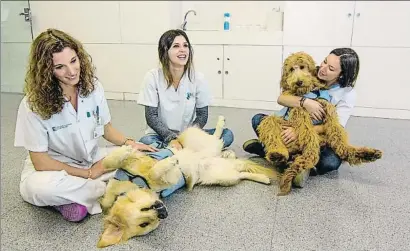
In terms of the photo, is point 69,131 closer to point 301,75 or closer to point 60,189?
point 60,189

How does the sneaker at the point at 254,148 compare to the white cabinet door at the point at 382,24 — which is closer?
the sneaker at the point at 254,148

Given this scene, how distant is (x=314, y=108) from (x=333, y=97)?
0.55 ft

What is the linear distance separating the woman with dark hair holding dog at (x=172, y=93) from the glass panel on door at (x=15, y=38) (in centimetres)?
246

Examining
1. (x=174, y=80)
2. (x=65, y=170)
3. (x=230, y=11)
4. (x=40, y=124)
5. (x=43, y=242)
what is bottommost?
(x=43, y=242)

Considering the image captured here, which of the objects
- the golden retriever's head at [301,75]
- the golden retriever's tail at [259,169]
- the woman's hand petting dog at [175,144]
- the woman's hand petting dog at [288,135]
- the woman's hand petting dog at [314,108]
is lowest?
the golden retriever's tail at [259,169]

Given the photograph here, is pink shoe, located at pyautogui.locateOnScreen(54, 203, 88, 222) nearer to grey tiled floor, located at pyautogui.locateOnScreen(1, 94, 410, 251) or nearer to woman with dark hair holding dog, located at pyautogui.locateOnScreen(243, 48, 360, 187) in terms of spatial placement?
grey tiled floor, located at pyautogui.locateOnScreen(1, 94, 410, 251)

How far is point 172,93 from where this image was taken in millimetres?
1714

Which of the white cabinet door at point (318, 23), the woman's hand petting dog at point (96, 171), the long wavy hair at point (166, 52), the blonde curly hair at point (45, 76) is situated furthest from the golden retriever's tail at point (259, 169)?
the white cabinet door at point (318, 23)

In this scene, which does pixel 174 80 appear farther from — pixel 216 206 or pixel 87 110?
pixel 216 206

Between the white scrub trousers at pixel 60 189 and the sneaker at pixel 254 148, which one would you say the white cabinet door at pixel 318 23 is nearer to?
the sneaker at pixel 254 148

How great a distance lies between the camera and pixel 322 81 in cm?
156

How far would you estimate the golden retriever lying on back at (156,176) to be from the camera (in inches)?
43.1

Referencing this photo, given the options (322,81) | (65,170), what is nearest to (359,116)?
(322,81)

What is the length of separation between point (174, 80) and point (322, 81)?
71 centimetres
